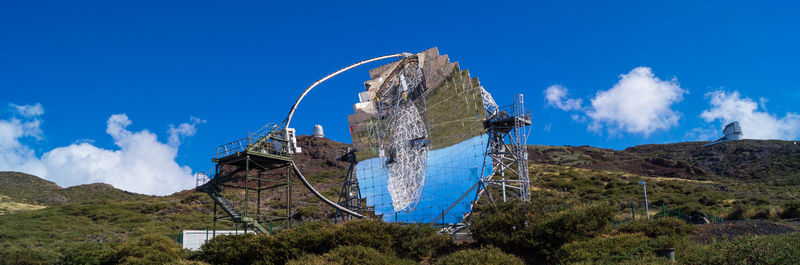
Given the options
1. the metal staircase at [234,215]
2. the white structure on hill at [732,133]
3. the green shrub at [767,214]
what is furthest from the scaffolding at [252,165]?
the white structure on hill at [732,133]

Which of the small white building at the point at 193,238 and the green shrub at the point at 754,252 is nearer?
the green shrub at the point at 754,252

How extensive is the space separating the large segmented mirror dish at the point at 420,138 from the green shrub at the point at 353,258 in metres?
6.26

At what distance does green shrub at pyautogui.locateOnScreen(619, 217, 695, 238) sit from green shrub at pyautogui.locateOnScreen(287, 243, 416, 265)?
7.92 metres

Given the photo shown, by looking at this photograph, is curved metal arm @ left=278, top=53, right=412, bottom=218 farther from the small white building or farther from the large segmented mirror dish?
the small white building

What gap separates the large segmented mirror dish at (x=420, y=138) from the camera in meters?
25.0

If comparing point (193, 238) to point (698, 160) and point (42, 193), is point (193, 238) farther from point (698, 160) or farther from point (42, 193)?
point (698, 160)

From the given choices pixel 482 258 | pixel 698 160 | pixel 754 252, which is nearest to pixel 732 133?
pixel 698 160

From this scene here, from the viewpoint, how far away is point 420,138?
1075 inches

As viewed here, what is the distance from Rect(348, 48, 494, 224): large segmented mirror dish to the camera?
25.0m

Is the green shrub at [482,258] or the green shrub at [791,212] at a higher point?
the green shrub at [791,212]

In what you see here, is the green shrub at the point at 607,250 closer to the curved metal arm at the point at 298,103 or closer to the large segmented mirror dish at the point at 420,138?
the large segmented mirror dish at the point at 420,138

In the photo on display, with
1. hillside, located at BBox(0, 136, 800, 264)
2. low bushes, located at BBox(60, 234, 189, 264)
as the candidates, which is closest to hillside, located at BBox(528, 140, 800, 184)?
hillside, located at BBox(0, 136, 800, 264)

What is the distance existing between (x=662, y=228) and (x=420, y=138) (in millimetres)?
11614

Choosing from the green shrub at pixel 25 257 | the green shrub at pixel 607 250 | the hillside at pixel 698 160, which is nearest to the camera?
the green shrub at pixel 607 250
